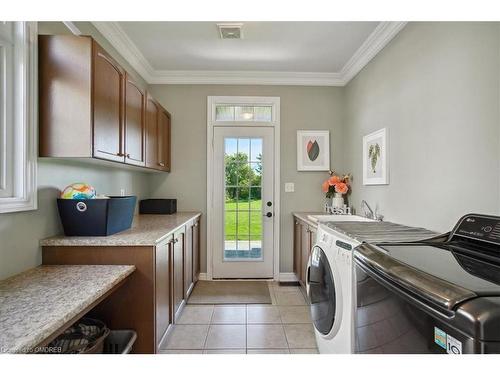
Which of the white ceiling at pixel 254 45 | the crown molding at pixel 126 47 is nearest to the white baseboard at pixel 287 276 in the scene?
the white ceiling at pixel 254 45

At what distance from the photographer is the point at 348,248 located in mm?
1514

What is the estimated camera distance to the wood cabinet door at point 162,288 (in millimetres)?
1788

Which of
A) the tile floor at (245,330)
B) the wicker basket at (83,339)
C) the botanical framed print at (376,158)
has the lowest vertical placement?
the tile floor at (245,330)

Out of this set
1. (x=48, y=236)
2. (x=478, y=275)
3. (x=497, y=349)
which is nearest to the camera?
(x=497, y=349)

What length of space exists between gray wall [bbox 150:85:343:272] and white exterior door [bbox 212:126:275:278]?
6.4 inches

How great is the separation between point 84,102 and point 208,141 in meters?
2.02

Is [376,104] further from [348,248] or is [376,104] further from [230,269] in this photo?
[230,269]

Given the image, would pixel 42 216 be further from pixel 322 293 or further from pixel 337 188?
pixel 337 188

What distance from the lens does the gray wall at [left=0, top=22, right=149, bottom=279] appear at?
1413 millimetres

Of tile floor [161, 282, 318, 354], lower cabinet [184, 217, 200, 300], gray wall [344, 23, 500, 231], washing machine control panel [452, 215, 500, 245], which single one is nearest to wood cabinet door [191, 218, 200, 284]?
lower cabinet [184, 217, 200, 300]

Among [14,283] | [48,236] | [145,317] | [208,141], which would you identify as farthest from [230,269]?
[14,283]

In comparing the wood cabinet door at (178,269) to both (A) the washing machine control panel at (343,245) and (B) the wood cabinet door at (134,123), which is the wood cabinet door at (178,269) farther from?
(A) the washing machine control panel at (343,245)

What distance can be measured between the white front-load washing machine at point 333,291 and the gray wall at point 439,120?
69cm

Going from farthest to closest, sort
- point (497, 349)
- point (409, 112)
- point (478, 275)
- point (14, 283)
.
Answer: point (409, 112)
point (14, 283)
point (478, 275)
point (497, 349)
